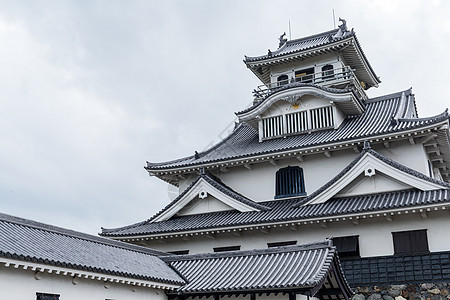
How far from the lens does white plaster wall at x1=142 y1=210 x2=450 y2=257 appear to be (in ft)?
61.6

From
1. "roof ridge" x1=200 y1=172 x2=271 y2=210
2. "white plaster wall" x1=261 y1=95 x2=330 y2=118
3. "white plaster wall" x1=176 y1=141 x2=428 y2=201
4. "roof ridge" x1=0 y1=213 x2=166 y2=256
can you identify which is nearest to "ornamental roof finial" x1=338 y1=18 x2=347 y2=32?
"white plaster wall" x1=261 y1=95 x2=330 y2=118

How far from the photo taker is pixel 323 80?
91.7 feet

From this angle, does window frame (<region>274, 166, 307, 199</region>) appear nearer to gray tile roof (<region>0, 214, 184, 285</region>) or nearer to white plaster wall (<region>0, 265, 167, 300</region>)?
gray tile roof (<region>0, 214, 184, 285</region>)

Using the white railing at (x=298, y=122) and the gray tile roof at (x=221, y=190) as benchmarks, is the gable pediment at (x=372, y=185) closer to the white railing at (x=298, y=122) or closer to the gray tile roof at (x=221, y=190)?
the gray tile roof at (x=221, y=190)

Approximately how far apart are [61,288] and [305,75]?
66.1 ft

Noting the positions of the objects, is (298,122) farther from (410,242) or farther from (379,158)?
(410,242)

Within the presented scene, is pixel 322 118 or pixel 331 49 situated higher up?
pixel 331 49

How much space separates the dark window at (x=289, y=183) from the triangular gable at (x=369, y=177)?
2375mm

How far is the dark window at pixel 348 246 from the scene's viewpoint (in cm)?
1961

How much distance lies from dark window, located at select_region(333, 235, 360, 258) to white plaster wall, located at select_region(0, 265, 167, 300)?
805 centimetres

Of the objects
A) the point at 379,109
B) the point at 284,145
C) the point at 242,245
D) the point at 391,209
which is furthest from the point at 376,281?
the point at 379,109

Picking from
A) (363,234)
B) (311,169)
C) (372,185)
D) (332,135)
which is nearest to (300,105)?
(332,135)

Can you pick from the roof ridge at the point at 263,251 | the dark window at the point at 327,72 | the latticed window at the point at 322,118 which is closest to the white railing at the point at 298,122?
the latticed window at the point at 322,118

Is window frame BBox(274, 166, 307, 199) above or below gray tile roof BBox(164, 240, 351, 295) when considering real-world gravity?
above
